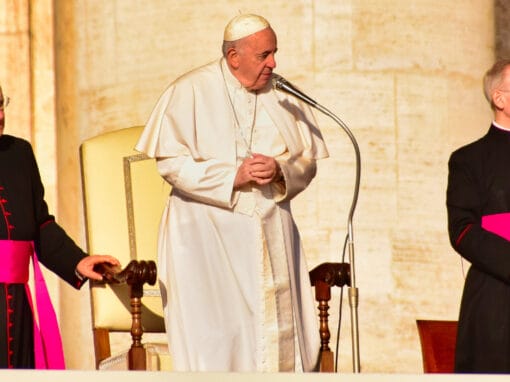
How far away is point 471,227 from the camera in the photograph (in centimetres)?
745

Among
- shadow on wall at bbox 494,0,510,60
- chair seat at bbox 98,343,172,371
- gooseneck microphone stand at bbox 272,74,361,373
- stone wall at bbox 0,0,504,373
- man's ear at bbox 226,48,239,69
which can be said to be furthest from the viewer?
shadow on wall at bbox 494,0,510,60

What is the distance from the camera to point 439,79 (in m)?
10.3

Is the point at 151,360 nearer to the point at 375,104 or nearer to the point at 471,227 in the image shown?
the point at 471,227

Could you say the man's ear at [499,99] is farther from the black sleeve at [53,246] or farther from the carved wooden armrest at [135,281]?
the black sleeve at [53,246]

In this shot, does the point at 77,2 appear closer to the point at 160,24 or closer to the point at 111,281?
the point at 160,24

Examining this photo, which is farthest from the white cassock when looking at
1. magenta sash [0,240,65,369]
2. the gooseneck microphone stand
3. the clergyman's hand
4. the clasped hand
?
magenta sash [0,240,65,369]

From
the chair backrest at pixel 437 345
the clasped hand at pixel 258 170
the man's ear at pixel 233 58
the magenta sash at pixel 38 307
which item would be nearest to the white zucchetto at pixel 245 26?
the man's ear at pixel 233 58

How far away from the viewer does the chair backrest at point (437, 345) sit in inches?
336

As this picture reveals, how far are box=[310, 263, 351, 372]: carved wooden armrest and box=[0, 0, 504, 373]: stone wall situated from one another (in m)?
1.81

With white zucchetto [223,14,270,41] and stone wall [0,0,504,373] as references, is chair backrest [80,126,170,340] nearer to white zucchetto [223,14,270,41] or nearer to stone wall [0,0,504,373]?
stone wall [0,0,504,373]

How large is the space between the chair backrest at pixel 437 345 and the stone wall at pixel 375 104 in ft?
4.14

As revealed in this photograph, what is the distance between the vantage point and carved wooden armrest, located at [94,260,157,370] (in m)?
→ 7.79

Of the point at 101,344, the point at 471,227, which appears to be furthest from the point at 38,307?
the point at 471,227

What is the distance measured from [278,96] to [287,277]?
798 mm
